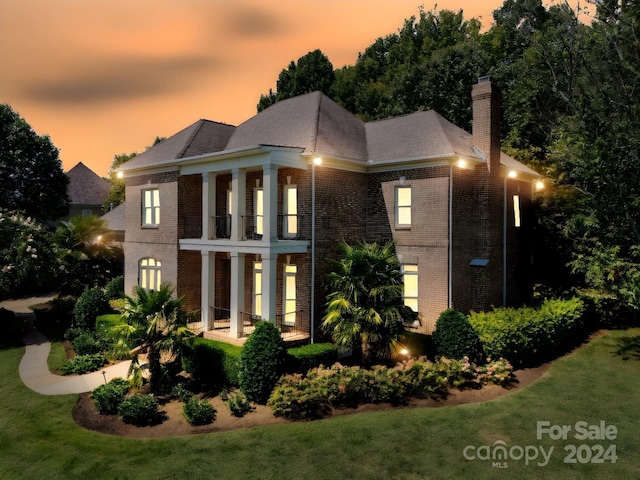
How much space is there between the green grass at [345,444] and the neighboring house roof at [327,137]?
9330mm

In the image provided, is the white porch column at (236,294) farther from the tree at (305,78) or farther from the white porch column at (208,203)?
the tree at (305,78)

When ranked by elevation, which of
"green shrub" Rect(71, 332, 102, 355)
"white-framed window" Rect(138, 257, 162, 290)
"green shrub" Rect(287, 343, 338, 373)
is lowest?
"green shrub" Rect(71, 332, 102, 355)

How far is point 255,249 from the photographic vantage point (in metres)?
16.2

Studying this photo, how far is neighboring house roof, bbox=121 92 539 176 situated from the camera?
17641 millimetres

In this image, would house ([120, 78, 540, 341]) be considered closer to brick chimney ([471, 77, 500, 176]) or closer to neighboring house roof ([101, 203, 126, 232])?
brick chimney ([471, 77, 500, 176])

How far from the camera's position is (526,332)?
15734 millimetres

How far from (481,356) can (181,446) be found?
10.5 meters

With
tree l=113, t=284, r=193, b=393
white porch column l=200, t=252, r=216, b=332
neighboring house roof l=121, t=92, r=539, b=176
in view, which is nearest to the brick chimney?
neighboring house roof l=121, t=92, r=539, b=176

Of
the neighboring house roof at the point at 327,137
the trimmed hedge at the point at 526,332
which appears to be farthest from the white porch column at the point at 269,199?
the trimmed hedge at the point at 526,332

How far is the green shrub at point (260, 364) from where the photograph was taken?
43.2 feet

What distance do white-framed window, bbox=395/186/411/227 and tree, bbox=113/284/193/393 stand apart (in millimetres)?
9392

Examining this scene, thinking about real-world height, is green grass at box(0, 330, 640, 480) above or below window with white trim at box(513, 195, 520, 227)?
below

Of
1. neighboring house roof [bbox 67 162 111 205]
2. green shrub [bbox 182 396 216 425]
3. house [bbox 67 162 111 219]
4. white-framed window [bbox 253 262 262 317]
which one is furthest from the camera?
neighboring house roof [bbox 67 162 111 205]

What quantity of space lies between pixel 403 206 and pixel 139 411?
12166mm
